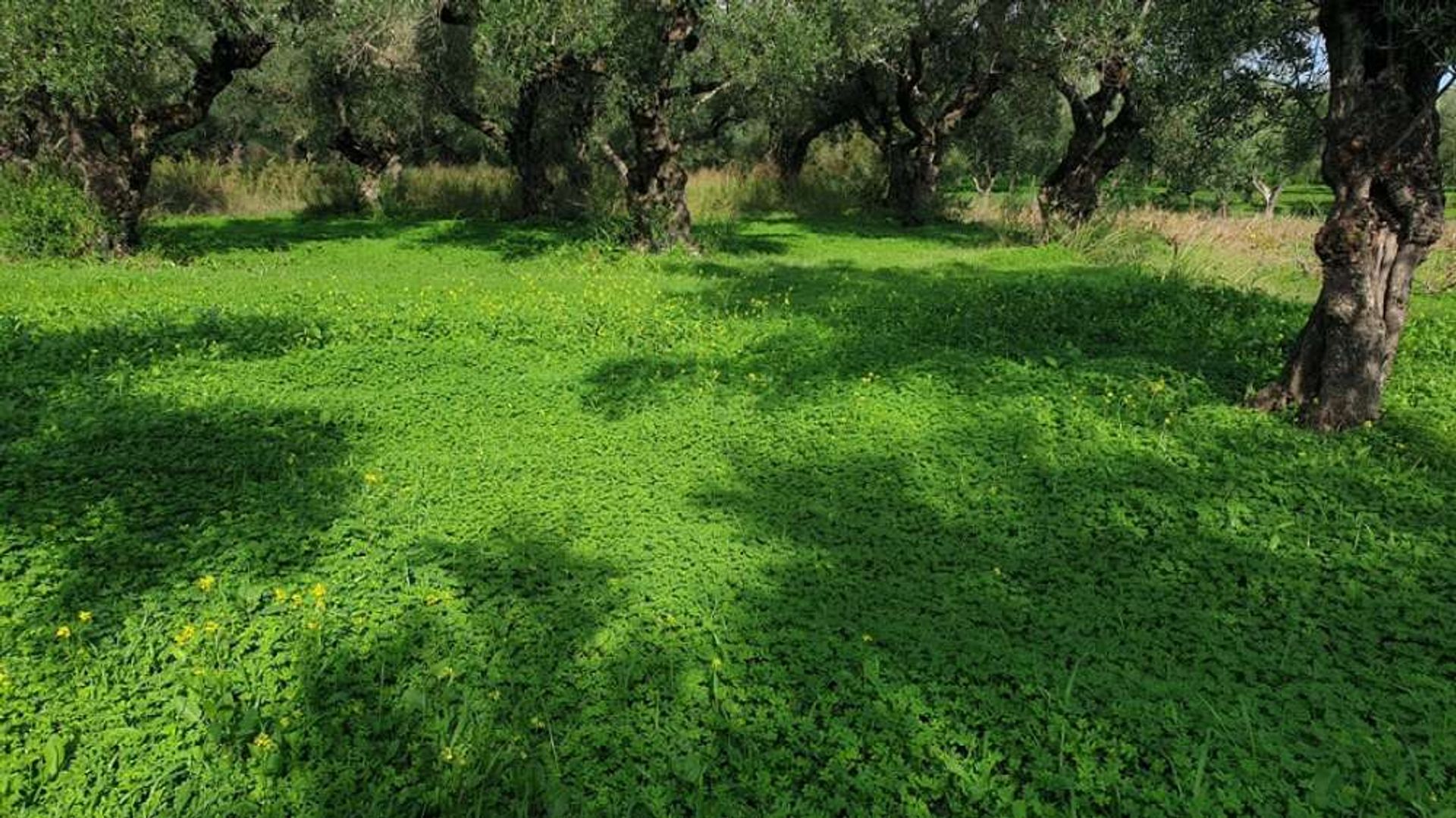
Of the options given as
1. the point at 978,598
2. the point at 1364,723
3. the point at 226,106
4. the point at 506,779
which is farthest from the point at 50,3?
the point at 226,106

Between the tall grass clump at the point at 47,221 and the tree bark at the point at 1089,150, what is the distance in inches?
775

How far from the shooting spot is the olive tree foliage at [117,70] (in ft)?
40.1

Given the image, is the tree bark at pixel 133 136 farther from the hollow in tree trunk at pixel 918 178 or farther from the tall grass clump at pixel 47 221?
the hollow in tree trunk at pixel 918 178

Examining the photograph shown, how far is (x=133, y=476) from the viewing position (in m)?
5.64

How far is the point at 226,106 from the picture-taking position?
118ft

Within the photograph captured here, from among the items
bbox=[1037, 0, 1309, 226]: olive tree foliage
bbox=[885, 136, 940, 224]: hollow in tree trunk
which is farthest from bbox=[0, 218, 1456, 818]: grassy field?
bbox=[885, 136, 940, 224]: hollow in tree trunk

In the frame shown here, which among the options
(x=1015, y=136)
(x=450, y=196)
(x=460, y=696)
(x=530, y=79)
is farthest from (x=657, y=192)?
(x=1015, y=136)

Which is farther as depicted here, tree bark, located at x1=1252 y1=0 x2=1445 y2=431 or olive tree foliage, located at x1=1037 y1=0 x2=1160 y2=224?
olive tree foliage, located at x1=1037 y1=0 x2=1160 y2=224

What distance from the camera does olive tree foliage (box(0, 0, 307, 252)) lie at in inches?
481

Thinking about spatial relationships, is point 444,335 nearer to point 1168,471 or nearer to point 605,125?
point 1168,471

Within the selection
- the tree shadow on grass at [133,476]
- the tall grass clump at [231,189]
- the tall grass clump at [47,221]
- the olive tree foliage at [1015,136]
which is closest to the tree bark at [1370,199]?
the tree shadow on grass at [133,476]

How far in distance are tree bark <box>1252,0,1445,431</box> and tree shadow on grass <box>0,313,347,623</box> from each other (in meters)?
7.96

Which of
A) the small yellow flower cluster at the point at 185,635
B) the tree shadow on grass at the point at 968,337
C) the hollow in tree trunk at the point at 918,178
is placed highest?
the hollow in tree trunk at the point at 918,178

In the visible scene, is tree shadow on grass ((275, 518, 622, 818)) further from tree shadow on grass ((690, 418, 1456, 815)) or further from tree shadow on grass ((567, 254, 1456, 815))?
tree shadow on grass ((690, 418, 1456, 815))
